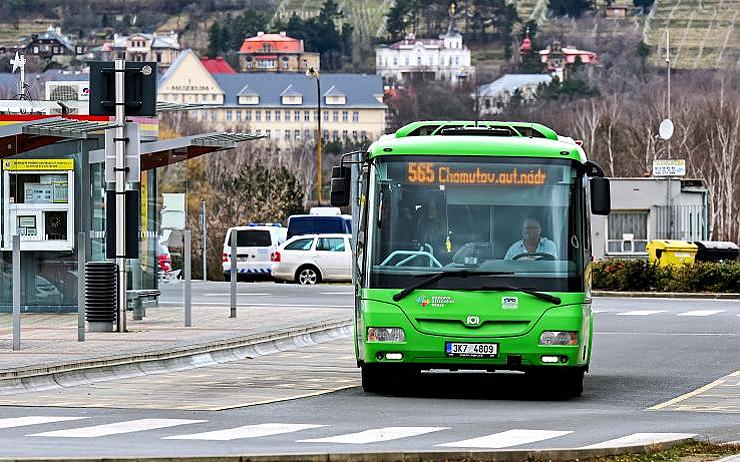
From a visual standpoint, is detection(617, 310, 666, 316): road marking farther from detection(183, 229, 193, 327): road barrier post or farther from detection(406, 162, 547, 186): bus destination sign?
detection(406, 162, 547, 186): bus destination sign

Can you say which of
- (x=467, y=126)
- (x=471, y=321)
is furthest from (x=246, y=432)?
(x=467, y=126)

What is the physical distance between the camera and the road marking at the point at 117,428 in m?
16.1

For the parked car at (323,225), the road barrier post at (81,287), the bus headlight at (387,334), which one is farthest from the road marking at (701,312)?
the parked car at (323,225)

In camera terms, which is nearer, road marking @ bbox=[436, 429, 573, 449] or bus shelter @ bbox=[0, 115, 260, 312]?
road marking @ bbox=[436, 429, 573, 449]

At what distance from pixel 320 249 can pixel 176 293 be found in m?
9.81

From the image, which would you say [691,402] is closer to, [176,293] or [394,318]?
[394,318]

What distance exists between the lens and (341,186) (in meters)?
20.5

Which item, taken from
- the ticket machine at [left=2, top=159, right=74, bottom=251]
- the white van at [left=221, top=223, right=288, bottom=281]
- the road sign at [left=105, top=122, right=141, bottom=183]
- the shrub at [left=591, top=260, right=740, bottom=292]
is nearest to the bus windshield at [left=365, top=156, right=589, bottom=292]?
the road sign at [left=105, top=122, right=141, bottom=183]

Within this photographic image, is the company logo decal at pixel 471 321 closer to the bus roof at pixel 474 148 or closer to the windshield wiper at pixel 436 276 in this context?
the windshield wiper at pixel 436 276

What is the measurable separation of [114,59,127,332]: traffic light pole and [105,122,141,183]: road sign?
0.06 metres

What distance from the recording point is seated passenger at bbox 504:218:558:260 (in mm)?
20203

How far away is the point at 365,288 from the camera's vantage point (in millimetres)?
20031

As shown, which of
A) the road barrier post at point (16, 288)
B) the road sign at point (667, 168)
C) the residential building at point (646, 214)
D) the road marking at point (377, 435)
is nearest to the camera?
the road marking at point (377, 435)

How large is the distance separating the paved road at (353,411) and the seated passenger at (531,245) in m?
1.49
